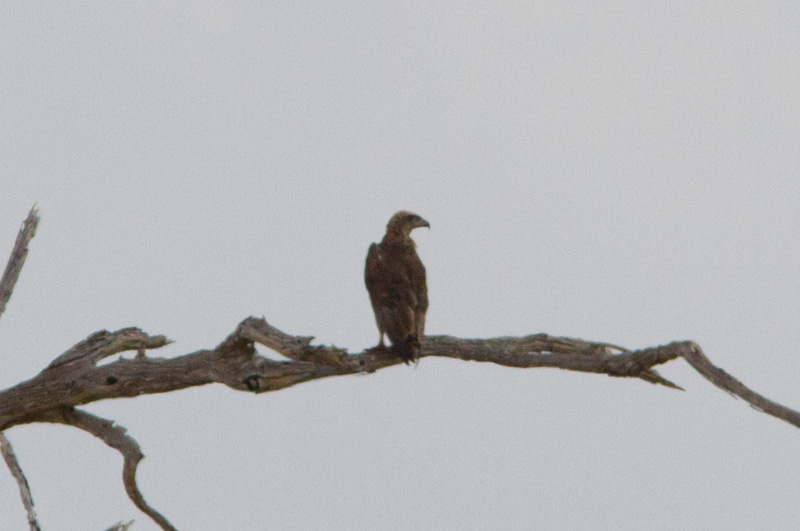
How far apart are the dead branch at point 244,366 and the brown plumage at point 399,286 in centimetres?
15

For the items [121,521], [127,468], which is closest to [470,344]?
[127,468]

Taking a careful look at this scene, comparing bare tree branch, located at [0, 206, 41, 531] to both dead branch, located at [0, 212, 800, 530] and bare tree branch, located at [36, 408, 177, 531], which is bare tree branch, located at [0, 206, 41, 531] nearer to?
dead branch, located at [0, 212, 800, 530]

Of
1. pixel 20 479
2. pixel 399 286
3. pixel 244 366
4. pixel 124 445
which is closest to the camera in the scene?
pixel 244 366

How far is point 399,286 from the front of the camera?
7770 millimetres

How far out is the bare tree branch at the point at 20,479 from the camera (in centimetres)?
833

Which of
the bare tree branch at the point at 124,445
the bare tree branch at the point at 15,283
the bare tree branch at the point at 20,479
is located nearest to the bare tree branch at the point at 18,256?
the bare tree branch at the point at 15,283

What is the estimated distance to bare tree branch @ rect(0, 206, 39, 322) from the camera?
8.52 metres

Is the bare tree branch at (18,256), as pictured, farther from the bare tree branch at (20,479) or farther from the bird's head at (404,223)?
the bird's head at (404,223)

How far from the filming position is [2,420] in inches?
300

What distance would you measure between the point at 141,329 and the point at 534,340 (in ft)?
8.84

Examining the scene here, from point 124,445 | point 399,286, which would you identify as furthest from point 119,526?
point 399,286

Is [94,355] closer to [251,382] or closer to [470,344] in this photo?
[251,382]

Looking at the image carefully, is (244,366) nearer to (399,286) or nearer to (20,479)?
(399,286)

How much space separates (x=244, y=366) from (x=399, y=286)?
5.26ft
